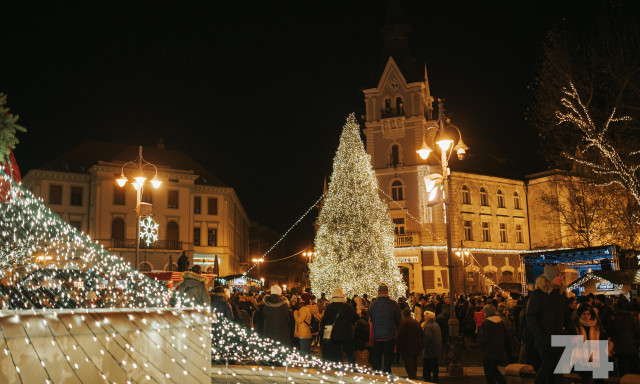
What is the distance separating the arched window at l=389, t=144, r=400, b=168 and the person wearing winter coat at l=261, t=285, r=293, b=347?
38857 millimetres

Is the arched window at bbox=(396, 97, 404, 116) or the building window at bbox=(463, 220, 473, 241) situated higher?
the arched window at bbox=(396, 97, 404, 116)

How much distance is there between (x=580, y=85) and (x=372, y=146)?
32.9m

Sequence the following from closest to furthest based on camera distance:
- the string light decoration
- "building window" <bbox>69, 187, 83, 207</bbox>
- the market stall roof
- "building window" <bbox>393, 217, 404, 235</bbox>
Result: 1. the string light decoration
2. the market stall roof
3. "building window" <bbox>393, 217, 404, 235</bbox>
4. "building window" <bbox>69, 187, 83, 207</bbox>

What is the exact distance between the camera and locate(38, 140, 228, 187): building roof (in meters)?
54.1

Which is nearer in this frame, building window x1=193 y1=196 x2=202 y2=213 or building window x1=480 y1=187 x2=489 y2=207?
building window x1=480 y1=187 x2=489 y2=207

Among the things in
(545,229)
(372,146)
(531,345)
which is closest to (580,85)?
(531,345)

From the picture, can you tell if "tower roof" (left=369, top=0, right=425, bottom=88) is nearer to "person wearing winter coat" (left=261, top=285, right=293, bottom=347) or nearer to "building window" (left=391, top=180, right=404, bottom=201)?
"building window" (left=391, top=180, right=404, bottom=201)

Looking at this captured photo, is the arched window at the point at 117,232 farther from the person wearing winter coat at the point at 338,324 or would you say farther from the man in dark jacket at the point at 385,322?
the man in dark jacket at the point at 385,322

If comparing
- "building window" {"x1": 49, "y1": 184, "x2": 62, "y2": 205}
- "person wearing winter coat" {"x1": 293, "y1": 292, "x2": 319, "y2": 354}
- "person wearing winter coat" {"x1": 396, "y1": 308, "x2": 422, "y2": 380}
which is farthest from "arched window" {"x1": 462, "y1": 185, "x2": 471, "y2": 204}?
"person wearing winter coat" {"x1": 396, "y1": 308, "x2": 422, "y2": 380}

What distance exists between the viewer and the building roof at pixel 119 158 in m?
54.1

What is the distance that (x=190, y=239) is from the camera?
186 feet

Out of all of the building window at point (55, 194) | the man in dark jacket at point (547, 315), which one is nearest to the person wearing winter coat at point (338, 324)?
the man in dark jacket at point (547, 315)

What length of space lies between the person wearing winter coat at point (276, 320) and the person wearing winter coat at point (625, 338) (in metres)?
6.07

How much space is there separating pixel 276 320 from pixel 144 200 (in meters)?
44.9
